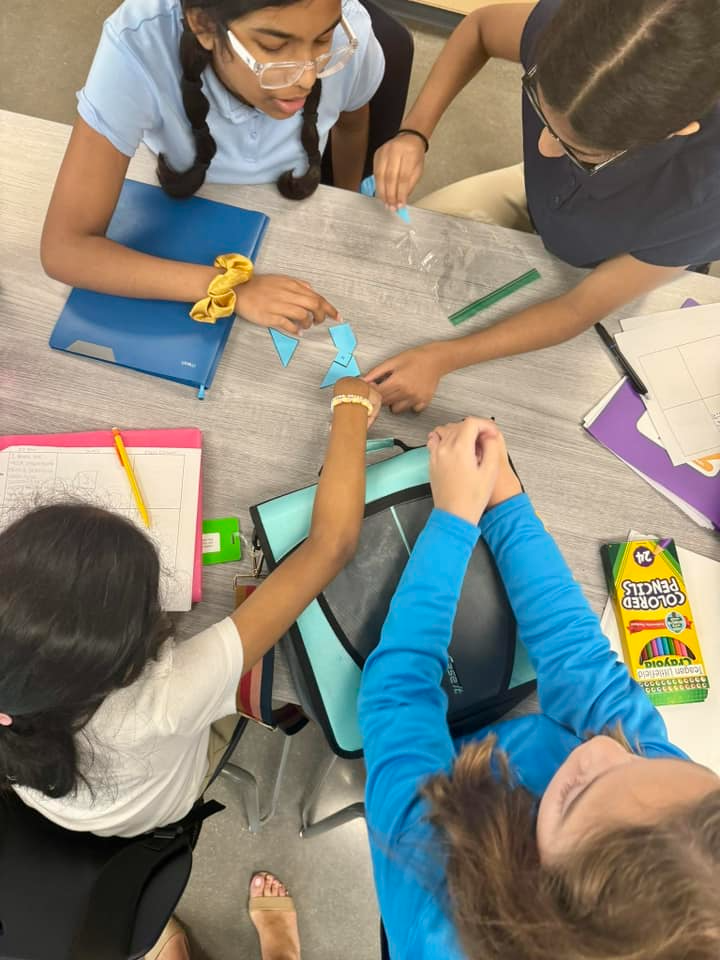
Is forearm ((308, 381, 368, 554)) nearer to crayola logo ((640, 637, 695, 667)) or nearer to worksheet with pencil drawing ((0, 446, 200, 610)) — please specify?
worksheet with pencil drawing ((0, 446, 200, 610))

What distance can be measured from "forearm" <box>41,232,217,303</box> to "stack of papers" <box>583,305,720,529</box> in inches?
24.8

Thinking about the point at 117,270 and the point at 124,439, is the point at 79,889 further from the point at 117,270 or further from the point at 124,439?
the point at 117,270

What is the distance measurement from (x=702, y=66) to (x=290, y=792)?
4.96 feet

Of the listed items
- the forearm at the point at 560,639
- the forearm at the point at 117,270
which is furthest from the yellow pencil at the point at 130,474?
the forearm at the point at 560,639

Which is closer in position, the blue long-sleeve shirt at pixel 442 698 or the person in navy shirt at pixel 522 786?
the person in navy shirt at pixel 522 786

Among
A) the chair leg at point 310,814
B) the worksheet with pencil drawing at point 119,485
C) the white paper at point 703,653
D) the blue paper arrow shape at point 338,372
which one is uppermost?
the blue paper arrow shape at point 338,372

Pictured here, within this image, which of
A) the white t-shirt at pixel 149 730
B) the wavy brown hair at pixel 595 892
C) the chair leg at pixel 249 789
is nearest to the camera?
the wavy brown hair at pixel 595 892

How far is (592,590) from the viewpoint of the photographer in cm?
95

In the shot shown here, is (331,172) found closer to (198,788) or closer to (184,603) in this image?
(184,603)

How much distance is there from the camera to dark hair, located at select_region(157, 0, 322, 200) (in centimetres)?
79

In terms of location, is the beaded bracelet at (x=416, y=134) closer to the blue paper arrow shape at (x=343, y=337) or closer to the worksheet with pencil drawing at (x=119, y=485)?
the blue paper arrow shape at (x=343, y=337)

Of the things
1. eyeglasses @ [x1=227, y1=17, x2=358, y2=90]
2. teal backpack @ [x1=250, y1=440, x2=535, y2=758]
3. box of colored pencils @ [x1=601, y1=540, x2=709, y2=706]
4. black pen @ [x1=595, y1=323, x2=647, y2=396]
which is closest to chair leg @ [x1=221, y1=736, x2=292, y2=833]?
teal backpack @ [x1=250, y1=440, x2=535, y2=758]

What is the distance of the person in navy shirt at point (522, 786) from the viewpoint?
589 mm

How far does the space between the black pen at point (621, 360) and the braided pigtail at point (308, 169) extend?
1.69 ft
